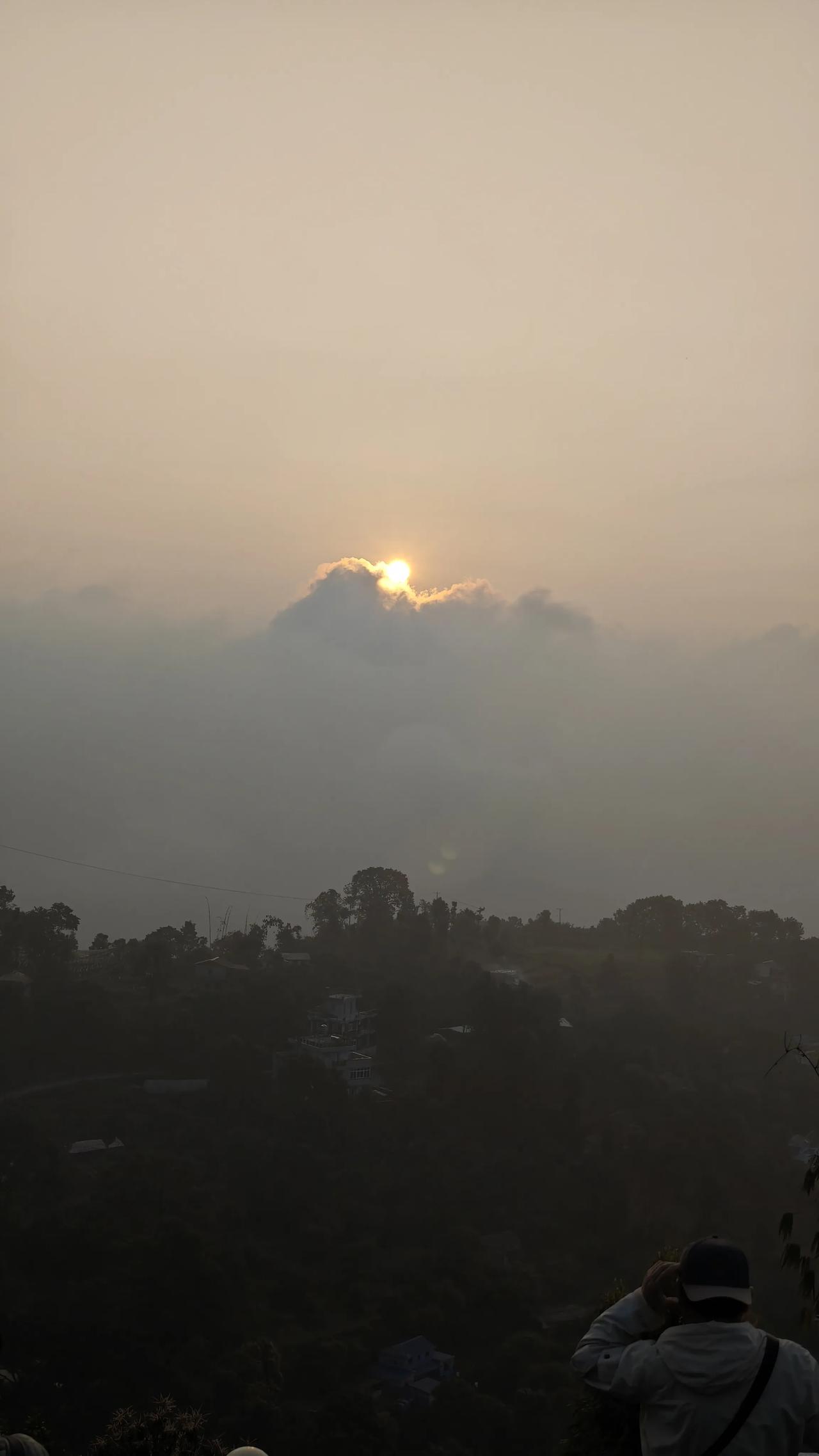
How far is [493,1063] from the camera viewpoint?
41.7 metres

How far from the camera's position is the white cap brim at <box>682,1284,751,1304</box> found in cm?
310

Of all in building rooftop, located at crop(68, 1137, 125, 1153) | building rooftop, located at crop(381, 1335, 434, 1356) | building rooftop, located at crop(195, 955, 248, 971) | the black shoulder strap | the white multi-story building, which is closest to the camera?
the black shoulder strap

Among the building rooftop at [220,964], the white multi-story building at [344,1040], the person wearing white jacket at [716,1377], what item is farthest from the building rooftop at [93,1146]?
the person wearing white jacket at [716,1377]

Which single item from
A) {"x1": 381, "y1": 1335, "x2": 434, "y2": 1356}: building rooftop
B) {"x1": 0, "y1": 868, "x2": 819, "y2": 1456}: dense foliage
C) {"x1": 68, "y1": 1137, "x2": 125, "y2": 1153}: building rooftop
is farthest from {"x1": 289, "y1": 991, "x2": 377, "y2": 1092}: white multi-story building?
{"x1": 381, "y1": 1335, "x2": 434, "y2": 1356}: building rooftop

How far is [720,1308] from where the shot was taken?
10.2ft

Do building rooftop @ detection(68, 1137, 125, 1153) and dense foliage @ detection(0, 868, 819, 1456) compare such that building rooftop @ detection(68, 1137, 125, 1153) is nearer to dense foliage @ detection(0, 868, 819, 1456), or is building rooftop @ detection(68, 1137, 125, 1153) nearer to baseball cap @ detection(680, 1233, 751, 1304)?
dense foliage @ detection(0, 868, 819, 1456)

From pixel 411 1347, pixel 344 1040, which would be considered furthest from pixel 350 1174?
pixel 411 1347

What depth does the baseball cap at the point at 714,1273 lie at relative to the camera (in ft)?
10.2

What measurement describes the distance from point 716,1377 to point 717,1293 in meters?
0.21

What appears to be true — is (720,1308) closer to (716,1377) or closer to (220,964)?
(716,1377)

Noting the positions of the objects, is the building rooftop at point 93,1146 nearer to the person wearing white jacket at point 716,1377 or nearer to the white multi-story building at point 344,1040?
the white multi-story building at point 344,1040

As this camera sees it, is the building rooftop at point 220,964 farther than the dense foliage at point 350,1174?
Yes

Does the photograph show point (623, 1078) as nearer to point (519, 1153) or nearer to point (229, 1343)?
point (519, 1153)

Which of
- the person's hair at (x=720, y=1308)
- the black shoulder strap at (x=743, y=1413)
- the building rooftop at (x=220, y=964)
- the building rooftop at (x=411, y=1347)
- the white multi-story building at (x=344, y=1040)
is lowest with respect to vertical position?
the building rooftop at (x=411, y=1347)
